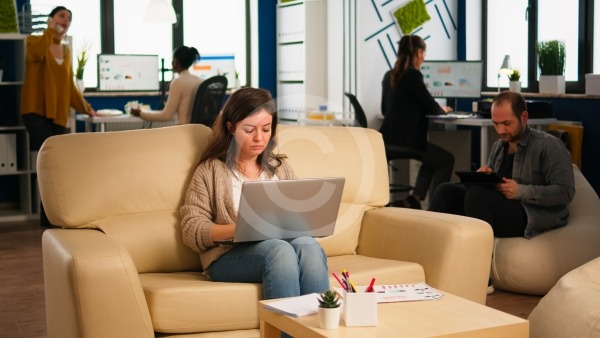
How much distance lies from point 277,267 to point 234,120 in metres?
0.60

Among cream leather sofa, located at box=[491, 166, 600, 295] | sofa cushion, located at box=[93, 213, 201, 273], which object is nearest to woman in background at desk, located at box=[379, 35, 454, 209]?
cream leather sofa, located at box=[491, 166, 600, 295]

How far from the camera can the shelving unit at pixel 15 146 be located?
266 inches

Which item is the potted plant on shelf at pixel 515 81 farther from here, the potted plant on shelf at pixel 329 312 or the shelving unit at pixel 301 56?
the potted plant on shelf at pixel 329 312

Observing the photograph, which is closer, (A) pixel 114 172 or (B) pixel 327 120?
(A) pixel 114 172

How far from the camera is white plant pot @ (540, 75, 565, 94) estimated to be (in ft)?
21.8

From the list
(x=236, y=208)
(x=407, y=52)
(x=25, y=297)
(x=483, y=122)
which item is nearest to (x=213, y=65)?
(x=407, y=52)

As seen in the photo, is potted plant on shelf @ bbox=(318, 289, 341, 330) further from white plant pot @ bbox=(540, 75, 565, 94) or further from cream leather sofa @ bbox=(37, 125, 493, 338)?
white plant pot @ bbox=(540, 75, 565, 94)

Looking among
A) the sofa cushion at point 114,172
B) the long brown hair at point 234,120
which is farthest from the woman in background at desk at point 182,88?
the long brown hair at point 234,120

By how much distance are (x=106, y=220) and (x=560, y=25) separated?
16.1 ft

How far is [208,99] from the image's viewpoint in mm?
6375

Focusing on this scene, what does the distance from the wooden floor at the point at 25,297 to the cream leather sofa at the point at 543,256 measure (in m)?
0.07

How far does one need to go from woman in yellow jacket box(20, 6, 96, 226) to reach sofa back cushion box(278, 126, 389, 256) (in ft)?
11.2

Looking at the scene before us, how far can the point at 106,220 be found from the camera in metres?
3.09

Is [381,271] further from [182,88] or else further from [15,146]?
[15,146]
